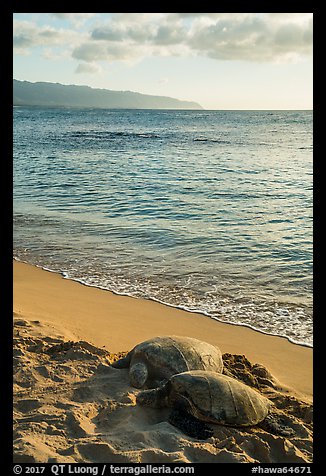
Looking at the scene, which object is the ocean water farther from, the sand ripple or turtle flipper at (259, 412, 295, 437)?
the sand ripple

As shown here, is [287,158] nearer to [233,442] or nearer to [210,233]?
[210,233]

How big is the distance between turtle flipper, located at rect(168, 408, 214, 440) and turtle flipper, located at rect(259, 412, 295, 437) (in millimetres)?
564

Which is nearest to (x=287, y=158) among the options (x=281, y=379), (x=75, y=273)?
(x=75, y=273)

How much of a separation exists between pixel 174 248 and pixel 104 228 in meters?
2.48

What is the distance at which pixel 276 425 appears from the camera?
14.1 ft

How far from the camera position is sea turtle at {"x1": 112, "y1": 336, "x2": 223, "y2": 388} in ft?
15.8

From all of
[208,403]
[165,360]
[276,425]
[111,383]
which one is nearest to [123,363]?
[111,383]

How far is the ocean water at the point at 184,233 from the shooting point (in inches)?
294

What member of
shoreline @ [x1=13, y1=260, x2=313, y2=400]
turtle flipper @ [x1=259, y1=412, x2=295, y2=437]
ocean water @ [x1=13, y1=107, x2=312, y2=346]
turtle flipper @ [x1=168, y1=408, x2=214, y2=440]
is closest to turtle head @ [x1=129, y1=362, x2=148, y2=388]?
turtle flipper @ [x1=168, y1=408, x2=214, y2=440]

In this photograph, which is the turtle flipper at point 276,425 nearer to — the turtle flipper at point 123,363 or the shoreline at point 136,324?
the shoreline at point 136,324

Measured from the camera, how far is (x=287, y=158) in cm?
2862

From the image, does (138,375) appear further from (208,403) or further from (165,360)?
(208,403)

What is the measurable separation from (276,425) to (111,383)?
1.70 m
